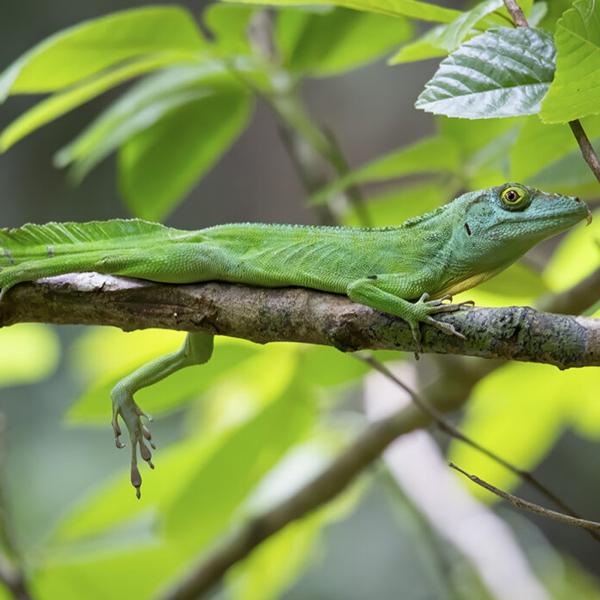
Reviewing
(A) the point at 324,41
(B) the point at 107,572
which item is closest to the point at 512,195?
(A) the point at 324,41

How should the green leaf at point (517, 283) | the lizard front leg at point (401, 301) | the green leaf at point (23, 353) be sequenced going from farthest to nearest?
1. the green leaf at point (23, 353)
2. the green leaf at point (517, 283)
3. the lizard front leg at point (401, 301)

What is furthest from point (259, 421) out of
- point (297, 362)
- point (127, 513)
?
point (127, 513)

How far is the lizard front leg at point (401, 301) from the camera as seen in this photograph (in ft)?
5.30

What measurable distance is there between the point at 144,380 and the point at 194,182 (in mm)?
685

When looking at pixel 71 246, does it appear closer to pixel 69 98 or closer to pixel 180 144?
pixel 69 98

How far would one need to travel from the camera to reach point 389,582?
7320 mm

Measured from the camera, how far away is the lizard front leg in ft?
5.30

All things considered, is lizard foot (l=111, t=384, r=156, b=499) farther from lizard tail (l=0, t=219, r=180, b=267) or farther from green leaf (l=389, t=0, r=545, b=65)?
green leaf (l=389, t=0, r=545, b=65)

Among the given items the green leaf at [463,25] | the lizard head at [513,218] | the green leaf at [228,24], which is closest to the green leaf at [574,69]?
the green leaf at [463,25]

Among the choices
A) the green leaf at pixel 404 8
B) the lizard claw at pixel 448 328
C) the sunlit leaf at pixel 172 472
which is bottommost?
the sunlit leaf at pixel 172 472

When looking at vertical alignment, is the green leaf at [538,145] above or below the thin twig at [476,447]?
above

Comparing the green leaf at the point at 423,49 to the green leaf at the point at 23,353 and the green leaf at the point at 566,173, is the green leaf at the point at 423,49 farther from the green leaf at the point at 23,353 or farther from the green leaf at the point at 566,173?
the green leaf at the point at 23,353

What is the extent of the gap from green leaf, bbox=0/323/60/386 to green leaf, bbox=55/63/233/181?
2.32 ft

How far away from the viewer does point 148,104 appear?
2.40 meters
